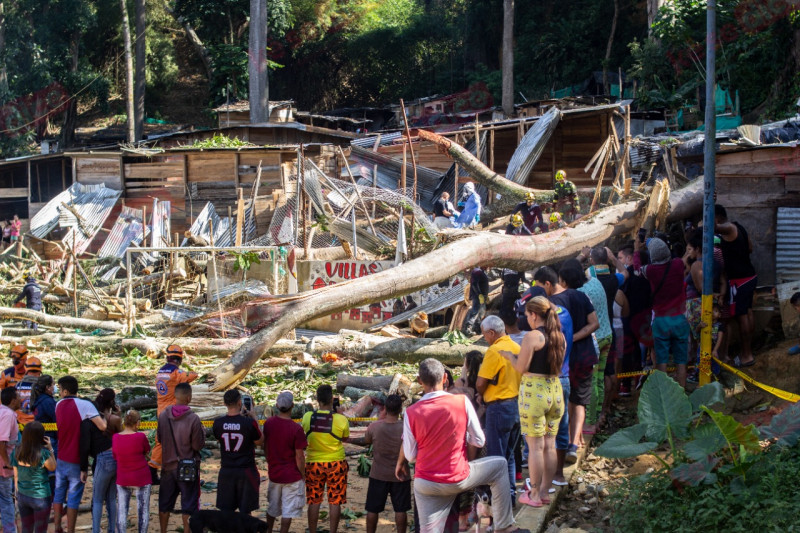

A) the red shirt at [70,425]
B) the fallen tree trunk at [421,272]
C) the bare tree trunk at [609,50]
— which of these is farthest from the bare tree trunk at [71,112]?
the red shirt at [70,425]

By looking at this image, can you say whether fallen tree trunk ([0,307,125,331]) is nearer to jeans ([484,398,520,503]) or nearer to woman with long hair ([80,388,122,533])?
woman with long hair ([80,388,122,533])

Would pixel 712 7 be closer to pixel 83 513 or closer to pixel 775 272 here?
pixel 775 272

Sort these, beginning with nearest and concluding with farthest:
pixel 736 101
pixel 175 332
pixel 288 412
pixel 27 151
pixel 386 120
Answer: pixel 288 412
pixel 175 332
pixel 736 101
pixel 27 151
pixel 386 120

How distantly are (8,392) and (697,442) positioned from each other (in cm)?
551

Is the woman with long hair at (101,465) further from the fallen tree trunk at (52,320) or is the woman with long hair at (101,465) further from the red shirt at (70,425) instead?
the fallen tree trunk at (52,320)

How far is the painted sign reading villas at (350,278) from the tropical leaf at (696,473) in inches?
337

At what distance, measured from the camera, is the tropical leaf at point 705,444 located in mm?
5887

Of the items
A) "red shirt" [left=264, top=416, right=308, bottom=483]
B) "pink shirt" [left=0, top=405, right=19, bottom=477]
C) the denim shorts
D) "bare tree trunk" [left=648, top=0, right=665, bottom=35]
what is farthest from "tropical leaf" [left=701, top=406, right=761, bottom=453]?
"bare tree trunk" [left=648, top=0, right=665, bottom=35]

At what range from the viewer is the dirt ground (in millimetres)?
7098

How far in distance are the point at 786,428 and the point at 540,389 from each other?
1.83 metres

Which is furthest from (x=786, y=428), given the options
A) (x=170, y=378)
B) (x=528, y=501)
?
(x=170, y=378)

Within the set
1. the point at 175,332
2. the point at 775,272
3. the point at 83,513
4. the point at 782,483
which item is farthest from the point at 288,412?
the point at 175,332

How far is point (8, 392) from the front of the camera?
22.5 ft

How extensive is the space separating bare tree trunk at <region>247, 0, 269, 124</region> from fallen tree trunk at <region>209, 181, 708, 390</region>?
19.4 m
